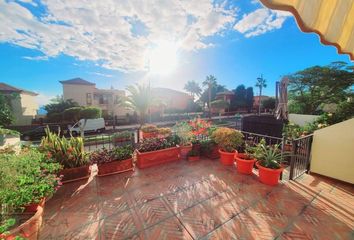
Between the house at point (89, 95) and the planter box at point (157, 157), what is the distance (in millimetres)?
18480

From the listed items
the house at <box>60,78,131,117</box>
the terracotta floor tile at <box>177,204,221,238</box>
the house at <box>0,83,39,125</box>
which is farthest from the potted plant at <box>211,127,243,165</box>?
the house at <box>0,83,39,125</box>

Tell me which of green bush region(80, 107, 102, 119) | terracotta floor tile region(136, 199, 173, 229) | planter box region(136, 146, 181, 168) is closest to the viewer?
terracotta floor tile region(136, 199, 173, 229)

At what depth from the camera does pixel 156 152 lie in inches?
159

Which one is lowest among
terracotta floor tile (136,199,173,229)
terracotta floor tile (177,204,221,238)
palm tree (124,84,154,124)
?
terracotta floor tile (136,199,173,229)

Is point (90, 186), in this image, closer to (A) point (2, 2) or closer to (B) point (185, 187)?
(B) point (185, 187)

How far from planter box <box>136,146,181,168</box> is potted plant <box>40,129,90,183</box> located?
1.17 m

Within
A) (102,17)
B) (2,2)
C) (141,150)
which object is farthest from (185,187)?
(2,2)

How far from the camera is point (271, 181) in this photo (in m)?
3.07

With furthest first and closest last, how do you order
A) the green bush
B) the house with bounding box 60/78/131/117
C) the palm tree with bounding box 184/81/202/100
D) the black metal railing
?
the palm tree with bounding box 184/81/202/100, the house with bounding box 60/78/131/117, the green bush, the black metal railing

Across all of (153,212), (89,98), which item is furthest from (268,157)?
(89,98)

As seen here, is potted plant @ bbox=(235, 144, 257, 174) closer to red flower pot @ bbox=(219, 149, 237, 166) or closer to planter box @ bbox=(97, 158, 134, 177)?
red flower pot @ bbox=(219, 149, 237, 166)

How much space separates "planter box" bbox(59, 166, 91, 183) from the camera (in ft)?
10.2

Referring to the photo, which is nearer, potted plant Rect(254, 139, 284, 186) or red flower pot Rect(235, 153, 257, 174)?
potted plant Rect(254, 139, 284, 186)

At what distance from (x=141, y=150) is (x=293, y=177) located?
12.0ft
